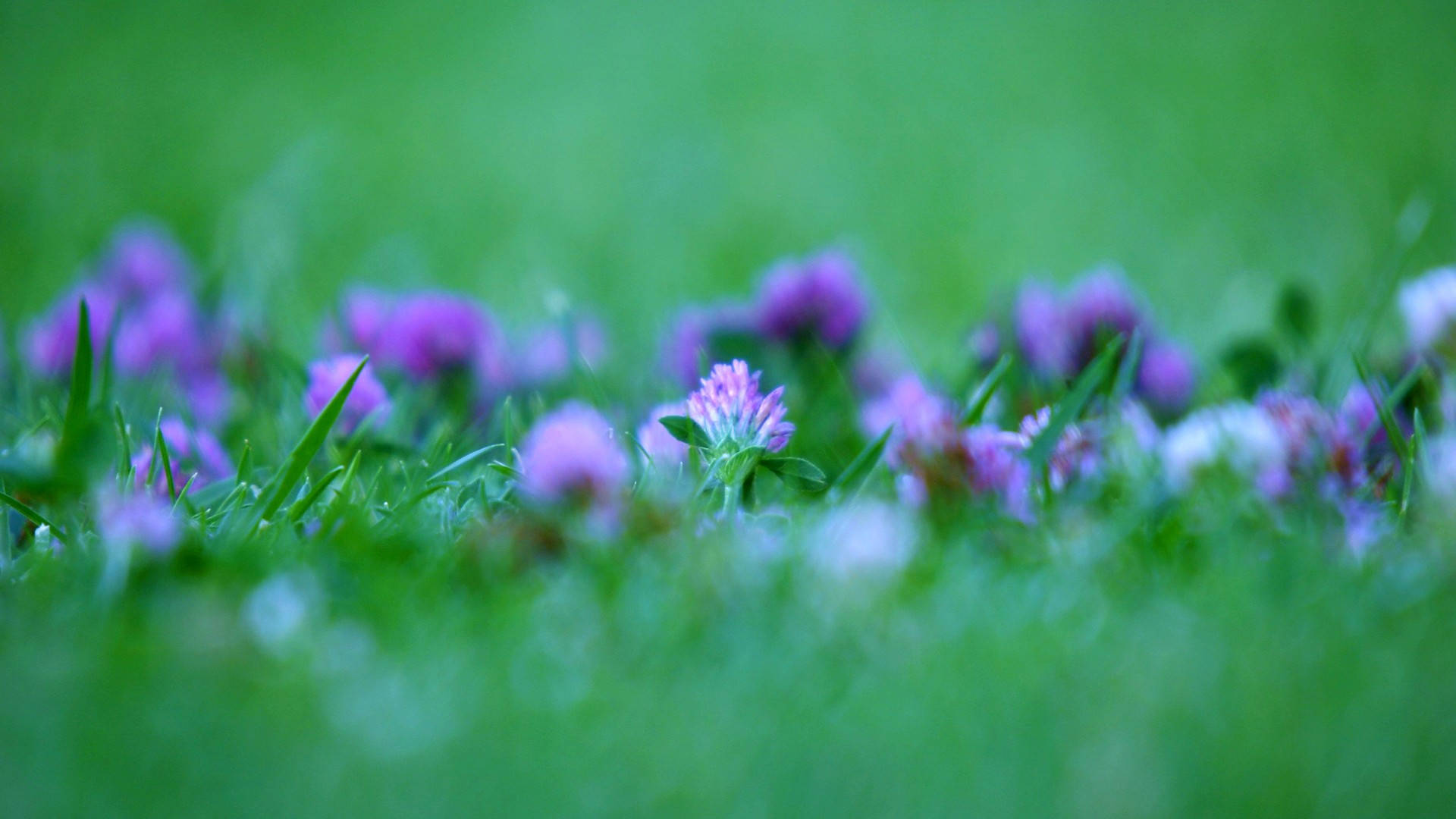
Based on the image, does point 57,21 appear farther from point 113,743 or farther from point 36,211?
point 113,743

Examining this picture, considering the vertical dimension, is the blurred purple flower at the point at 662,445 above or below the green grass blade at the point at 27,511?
above

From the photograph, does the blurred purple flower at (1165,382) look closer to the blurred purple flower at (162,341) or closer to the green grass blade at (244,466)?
the green grass blade at (244,466)

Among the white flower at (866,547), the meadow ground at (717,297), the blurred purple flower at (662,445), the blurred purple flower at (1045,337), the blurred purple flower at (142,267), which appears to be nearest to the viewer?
the meadow ground at (717,297)

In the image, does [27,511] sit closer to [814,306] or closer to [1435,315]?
[814,306]

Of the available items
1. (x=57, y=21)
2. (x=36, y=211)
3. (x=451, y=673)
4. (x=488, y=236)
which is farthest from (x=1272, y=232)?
(x=57, y=21)

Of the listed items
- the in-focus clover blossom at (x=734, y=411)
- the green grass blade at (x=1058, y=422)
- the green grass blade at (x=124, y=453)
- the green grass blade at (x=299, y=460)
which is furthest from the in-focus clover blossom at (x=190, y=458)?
the green grass blade at (x=1058, y=422)
